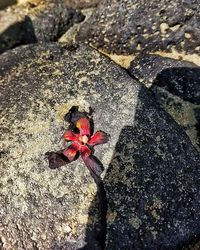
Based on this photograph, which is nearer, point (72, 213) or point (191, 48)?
point (72, 213)

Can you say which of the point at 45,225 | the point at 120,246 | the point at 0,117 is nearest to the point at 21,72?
the point at 0,117

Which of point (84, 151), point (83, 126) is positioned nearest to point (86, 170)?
point (84, 151)

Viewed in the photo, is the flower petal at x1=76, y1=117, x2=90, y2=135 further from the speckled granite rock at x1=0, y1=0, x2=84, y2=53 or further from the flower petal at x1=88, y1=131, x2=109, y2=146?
the speckled granite rock at x1=0, y1=0, x2=84, y2=53

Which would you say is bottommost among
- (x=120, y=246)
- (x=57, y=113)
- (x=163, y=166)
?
(x=120, y=246)

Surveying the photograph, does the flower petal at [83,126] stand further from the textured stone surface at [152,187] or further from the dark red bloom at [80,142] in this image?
the textured stone surface at [152,187]

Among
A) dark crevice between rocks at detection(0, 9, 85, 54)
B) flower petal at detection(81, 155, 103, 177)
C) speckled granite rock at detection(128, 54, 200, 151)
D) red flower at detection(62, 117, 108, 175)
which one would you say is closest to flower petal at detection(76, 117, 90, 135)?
red flower at detection(62, 117, 108, 175)

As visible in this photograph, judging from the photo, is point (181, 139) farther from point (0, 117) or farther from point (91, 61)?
point (0, 117)
